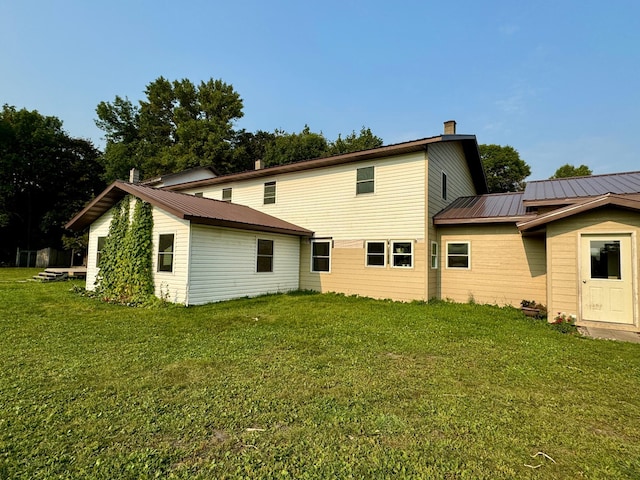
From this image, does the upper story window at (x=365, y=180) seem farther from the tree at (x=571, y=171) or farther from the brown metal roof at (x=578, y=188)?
the tree at (x=571, y=171)

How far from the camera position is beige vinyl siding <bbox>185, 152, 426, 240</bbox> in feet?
34.9

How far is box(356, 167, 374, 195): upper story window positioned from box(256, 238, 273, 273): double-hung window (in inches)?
161

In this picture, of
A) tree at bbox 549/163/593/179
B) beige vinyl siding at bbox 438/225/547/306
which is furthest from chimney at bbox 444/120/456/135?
tree at bbox 549/163/593/179

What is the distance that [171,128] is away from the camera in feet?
118

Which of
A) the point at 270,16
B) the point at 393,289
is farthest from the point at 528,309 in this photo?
the point at 270,16

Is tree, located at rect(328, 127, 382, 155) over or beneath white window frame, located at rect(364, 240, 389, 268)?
over

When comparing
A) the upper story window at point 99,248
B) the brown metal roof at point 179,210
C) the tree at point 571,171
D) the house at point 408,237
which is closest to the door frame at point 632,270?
the house at point 408,237

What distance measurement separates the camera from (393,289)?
10.8m

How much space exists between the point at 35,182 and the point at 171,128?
46.8ft

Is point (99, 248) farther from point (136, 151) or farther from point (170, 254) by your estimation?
point (136, 151)

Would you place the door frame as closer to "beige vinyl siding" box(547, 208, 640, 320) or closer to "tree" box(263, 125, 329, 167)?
"beige vinyl siding" box(547, 208, 640, 320)

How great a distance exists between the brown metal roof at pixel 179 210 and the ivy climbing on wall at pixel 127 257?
490 millimetres

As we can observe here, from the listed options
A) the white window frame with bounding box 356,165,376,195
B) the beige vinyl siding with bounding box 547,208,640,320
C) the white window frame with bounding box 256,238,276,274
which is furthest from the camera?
the white window frame with bounding box 356,165,376,195

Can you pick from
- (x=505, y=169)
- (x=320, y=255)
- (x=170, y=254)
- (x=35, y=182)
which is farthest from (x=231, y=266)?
(x=505, y=169)
